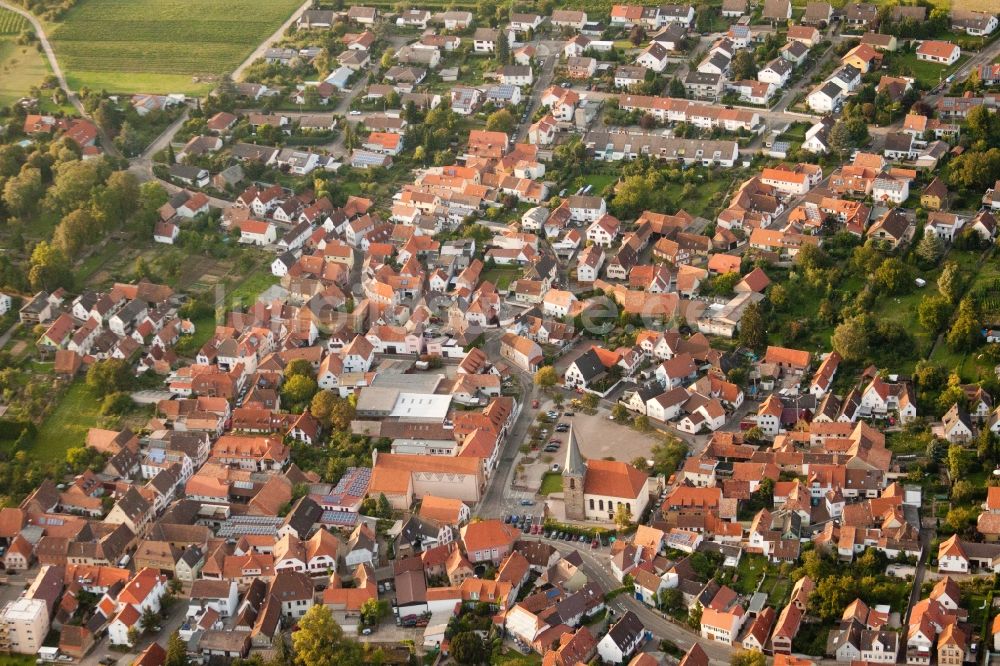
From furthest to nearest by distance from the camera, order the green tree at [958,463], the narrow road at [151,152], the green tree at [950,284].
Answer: the narrow road at [151,152]
the green tree at [950,284]
the green tree at [958,463]

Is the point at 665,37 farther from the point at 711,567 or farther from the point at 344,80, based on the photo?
the point at 711,567

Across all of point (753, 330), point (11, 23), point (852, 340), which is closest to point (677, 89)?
point (753, 330)

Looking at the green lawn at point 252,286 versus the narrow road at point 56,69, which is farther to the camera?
the narrow road at point 56,69

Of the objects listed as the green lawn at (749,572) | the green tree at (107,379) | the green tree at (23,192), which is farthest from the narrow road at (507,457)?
the green tree at (23,192)

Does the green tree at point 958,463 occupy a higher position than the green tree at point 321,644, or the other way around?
the green tree at point 958,463

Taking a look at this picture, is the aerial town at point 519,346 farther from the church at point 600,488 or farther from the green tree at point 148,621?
the green tree at point 148,621

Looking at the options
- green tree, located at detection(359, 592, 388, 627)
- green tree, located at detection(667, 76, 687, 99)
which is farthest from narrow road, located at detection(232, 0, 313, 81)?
green tree, located at detection(359, 592, 388, 627)

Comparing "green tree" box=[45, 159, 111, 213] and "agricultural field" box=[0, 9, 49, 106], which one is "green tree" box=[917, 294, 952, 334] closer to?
"green tree" box=[45, 159, 111, 213]
